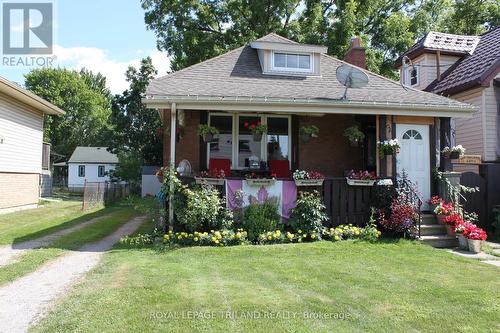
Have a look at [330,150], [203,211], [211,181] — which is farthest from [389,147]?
[203,211]

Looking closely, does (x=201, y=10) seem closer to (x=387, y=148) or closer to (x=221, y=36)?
(x=221, y=36)

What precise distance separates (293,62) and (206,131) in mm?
3718

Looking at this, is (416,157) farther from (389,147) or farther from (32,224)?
(32,224)

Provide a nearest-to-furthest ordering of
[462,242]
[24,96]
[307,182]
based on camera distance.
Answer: [462,242]
[307,182]
[24,96]

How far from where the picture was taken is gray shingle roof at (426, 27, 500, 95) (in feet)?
40.4

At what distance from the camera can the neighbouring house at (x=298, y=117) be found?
9.38 m

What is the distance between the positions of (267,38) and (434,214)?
7046 millimetres

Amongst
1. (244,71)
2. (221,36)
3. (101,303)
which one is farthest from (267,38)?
(221,36)

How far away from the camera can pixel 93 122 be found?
5075cm

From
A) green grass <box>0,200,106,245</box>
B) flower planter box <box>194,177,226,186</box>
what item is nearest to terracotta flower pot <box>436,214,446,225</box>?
flower planter box <box>194,177,226,186</box>

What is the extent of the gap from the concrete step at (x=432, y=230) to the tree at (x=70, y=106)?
130 ft

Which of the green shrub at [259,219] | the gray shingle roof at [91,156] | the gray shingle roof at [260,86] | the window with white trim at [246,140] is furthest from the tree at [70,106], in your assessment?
the green shrub at [259,219]

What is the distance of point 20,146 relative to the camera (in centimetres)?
1678

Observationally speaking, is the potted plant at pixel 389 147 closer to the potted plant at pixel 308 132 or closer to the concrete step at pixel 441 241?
the potted plant at pixel 308 132
